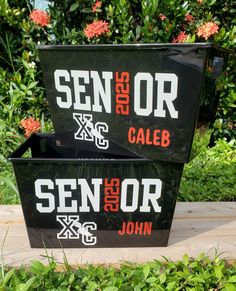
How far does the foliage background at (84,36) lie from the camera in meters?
2.56

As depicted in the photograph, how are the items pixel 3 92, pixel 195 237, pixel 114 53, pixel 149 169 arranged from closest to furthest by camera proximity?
pixel 114 53 → pixel 149 169 → pixel 195 237 → pixel 3 92

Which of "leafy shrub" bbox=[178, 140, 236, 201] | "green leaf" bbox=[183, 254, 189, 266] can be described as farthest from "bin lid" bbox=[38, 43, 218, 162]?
"leafy shrub" bbox=[178, 140, 236, 201]

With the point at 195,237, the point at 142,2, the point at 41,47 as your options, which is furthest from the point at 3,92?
the point at 195,237

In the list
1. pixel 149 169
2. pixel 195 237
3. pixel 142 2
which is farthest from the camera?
pixel 142 2

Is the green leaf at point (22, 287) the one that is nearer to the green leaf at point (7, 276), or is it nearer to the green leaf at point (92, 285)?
the green leaf at point (7, 276)

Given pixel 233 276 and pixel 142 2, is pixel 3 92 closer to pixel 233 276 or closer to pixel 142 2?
pixel 142 2

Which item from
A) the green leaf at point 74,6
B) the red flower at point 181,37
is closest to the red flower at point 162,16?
the red flower at point 181,37

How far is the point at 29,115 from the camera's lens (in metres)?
2.76

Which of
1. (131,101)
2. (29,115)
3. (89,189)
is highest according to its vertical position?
(131,101)

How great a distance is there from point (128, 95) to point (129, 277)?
567 mm

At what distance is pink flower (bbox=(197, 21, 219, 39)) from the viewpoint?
2570 mm

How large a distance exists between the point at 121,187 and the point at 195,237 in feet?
1.24

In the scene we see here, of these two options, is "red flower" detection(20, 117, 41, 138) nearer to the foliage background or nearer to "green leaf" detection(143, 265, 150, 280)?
the foliage background

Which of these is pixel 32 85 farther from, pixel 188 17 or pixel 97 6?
pixel 188 17
